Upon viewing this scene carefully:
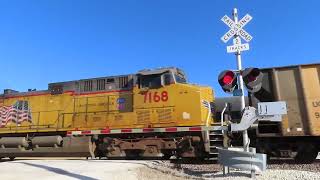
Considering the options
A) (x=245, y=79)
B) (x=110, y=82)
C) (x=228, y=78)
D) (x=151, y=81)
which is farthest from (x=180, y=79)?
(x=245, y=79)

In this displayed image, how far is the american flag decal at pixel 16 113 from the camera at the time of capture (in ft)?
54.5

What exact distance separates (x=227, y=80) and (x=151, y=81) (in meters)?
6.52

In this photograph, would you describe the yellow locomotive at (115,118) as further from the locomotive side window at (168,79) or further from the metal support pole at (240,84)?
the metal support pole at (240,84)

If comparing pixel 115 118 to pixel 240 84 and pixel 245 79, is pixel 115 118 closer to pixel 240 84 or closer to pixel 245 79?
pixel 240 84

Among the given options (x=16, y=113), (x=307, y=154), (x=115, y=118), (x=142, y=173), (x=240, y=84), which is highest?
(x=16, y=113)

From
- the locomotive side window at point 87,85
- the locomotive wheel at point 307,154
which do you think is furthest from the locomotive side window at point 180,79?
the locomotive wheel at point 307,154

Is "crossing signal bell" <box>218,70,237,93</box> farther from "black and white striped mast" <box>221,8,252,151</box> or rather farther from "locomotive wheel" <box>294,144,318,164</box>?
"locomotive wheel" <box>294,144,318,164</box>

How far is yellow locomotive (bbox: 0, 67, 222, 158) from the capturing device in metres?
13.5

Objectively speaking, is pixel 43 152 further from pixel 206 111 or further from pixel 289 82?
pixel 289 82

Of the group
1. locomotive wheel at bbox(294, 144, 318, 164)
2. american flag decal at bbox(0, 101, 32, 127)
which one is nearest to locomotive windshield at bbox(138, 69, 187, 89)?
locomotive wheel at bbox(294, 144, 318, 164)

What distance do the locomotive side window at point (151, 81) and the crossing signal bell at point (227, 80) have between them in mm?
6114

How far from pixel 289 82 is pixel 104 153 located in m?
7.95

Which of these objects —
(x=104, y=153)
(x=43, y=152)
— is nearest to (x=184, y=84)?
(x=104, y=153)

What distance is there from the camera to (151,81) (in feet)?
46.6
